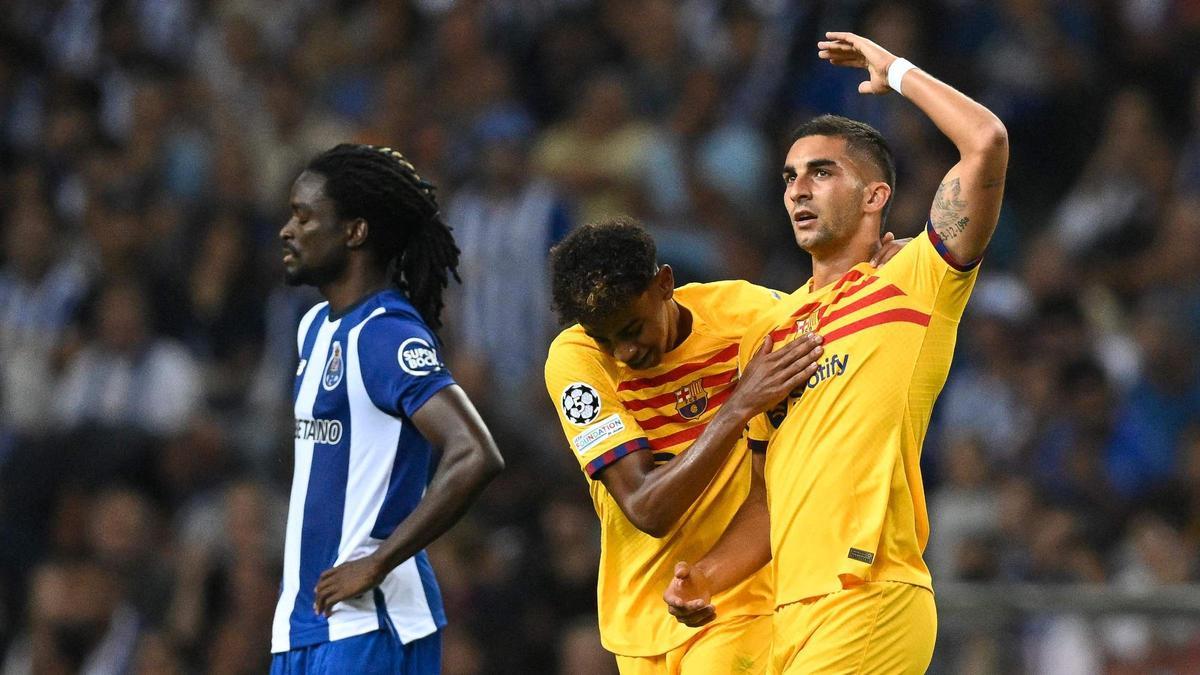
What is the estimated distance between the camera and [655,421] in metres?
5.26

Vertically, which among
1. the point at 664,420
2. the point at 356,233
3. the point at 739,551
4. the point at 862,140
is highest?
the point at 356,233

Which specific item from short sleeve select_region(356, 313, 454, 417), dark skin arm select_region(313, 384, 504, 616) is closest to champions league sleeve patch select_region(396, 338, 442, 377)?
short sleeve select_region(356, 313, 454, 417)

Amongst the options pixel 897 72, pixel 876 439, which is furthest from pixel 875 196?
pixel 876 439

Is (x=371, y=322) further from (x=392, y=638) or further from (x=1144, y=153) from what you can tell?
(x=1144, y=153)

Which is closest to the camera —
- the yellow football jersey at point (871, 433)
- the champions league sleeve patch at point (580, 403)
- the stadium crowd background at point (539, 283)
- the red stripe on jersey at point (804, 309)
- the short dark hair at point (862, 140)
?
the yellow football jersey at point (871, 433)

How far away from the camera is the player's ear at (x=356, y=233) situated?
17.7 feet

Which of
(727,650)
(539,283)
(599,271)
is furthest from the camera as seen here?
(539,283)

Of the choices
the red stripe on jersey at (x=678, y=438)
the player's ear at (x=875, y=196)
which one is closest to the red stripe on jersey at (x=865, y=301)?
the player's ear at (x=875, y=196)

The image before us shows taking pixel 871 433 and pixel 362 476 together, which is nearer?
pixel 871 433

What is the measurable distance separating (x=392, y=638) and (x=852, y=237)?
5.65ft

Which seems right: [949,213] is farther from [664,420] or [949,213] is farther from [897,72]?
[664,420]

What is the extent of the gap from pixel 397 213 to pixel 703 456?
4.40 feet

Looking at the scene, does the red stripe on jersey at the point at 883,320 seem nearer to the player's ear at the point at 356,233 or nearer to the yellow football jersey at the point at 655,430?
the yellow football jersey at the point at 655,430

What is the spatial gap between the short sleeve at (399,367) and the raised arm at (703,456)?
1.86 feet
